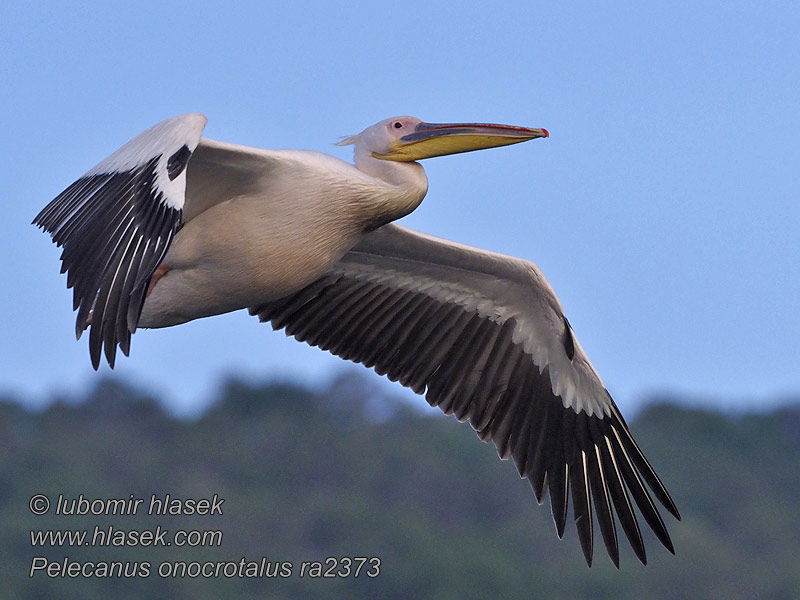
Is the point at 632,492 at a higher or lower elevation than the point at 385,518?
higher

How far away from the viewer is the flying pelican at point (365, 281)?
7.02 m

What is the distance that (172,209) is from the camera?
22.6 ft

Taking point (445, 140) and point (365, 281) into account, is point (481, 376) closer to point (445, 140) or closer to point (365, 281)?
point (365, 281)

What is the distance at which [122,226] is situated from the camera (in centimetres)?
696

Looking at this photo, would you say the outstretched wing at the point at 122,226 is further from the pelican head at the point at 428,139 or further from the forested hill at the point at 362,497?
the forested hill at the point at 362,497

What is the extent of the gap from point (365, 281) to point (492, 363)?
0.94 m

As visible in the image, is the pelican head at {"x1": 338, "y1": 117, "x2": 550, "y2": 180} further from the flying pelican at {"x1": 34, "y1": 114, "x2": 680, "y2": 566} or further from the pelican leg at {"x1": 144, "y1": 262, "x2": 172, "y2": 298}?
the pelican leg at {"x1": 144, "y1": 262, "x2": 172, "y2": 298}

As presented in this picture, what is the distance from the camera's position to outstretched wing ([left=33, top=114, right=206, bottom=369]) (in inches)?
262

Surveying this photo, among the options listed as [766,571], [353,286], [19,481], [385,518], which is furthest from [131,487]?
[353,286]

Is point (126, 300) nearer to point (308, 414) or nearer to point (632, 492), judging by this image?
point (632, 492)

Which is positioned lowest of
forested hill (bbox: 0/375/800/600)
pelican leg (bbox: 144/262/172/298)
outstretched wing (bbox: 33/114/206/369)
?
forested hill (bbox: 0/375/800/600)

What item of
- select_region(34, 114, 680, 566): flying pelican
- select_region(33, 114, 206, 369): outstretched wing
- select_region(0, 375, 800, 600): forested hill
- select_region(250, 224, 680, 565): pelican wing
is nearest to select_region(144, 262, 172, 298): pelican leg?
select_region(34, 114, 680, 566): flying pelican

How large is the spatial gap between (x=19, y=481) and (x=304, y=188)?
129 feet

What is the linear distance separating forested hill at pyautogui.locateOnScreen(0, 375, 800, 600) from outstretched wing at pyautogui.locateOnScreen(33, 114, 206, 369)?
79.6 ft
